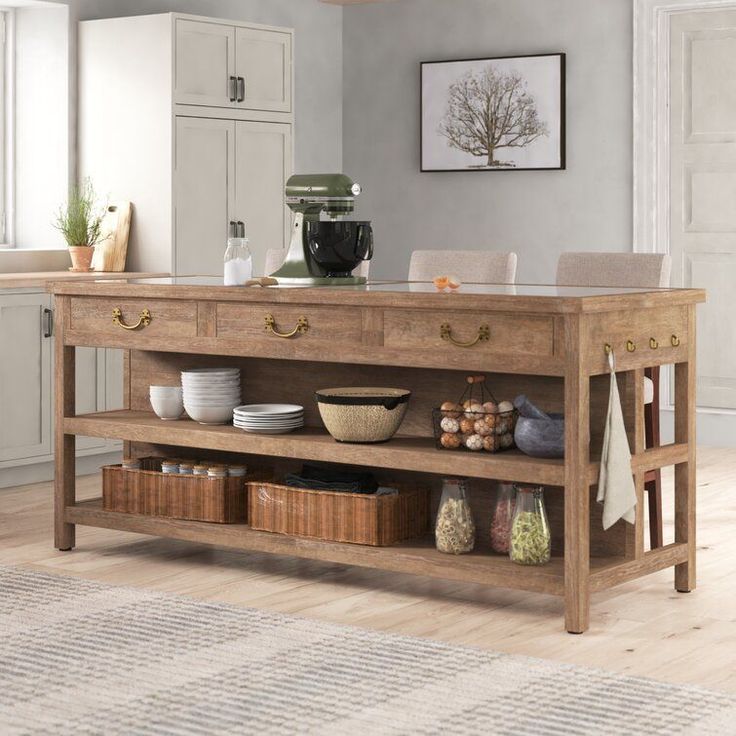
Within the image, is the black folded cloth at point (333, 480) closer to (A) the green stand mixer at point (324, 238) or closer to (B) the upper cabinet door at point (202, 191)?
(A) the green stand mixer at point (324, 238)

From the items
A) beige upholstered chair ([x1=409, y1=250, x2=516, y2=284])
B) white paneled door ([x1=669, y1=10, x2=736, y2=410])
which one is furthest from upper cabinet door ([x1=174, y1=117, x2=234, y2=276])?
white paneled door ([x1=669, y1=10, x2=736, y2=410])

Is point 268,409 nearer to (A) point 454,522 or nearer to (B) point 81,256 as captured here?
(A) point 454,522

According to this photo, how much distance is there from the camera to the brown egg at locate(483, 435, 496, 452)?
12.2 feet

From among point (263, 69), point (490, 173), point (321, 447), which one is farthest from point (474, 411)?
point (490, 173)

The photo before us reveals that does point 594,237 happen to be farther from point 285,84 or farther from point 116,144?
point 116,144

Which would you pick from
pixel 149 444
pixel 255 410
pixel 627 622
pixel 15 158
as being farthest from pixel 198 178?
pixel 627 622


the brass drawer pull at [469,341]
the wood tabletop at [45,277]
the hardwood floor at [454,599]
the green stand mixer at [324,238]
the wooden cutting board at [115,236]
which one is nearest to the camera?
the hardwood floor at [454,599]

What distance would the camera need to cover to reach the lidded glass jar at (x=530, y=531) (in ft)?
12.0

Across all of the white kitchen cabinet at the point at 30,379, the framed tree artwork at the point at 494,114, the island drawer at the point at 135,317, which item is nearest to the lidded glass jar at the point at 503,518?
the island drawer at the point at 135,317

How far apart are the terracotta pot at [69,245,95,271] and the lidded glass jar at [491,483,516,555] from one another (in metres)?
3.09

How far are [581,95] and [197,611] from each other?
4275 millimetres

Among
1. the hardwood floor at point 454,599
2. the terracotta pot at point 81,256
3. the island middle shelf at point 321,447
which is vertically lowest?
the hardwood floor at point 454,599

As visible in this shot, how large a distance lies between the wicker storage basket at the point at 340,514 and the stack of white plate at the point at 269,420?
0.54 ft

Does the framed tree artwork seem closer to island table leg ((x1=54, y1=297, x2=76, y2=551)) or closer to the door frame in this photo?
the door frame
